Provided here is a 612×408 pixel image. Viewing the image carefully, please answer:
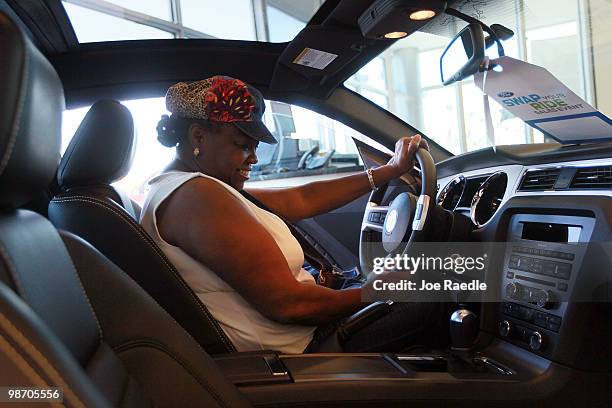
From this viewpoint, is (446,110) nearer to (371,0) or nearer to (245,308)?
(371,0)

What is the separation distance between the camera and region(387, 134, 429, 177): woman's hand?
6.15 feet

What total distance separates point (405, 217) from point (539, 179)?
0.36m

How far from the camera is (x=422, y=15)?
195cm

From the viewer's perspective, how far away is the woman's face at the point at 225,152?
5.19ft

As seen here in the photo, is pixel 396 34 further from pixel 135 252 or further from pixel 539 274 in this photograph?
pixel 135 252

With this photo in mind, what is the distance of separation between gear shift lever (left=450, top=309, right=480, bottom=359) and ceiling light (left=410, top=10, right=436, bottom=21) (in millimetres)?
1037

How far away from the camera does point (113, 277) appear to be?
106 centimetres

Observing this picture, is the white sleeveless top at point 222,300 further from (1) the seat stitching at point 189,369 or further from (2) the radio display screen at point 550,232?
(2) the radio display screen at point 550,232

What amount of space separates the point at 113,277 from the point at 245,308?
1.44 feet

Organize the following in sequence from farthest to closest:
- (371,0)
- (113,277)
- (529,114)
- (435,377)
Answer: (371,0) → (529,114) → (435,377) → (113,277)

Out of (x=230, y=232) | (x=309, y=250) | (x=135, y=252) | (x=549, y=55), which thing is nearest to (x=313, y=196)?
(x=309, y=250)

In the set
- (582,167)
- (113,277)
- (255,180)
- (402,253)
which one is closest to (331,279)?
(402,253)

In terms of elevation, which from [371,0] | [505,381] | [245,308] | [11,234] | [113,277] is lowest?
→ [505,381]

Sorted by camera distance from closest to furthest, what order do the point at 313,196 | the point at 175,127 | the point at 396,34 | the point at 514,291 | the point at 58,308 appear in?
1. the point at 58,308
2. the point at 514,291
3. the point at 175,127
4. the point at 396,34
5. the point at 313,196
